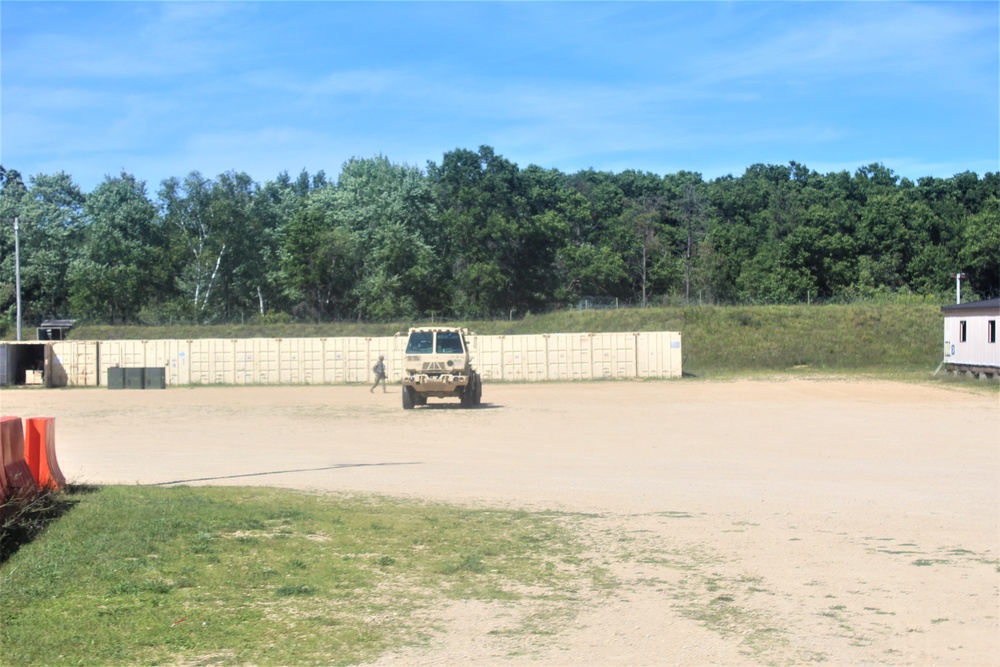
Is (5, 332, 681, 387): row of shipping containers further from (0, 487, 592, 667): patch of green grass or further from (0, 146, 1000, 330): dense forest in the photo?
(0, 487, 592, 667): patch of green grass

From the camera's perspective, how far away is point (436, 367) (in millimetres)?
31062

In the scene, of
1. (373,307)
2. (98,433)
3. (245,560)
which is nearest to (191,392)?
(98,433)

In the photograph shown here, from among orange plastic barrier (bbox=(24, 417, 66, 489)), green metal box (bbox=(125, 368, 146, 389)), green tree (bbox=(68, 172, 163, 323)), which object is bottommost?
green metal box (bbox=(125, 368, 146, 389))

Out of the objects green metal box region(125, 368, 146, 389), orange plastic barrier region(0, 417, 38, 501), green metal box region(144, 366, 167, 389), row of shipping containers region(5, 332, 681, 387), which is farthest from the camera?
row of shipping containers region(5, 332, 681, 387)

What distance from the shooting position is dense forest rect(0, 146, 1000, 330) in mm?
72000

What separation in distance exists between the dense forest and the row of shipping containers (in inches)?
759

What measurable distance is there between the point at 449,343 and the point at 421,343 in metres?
0.94

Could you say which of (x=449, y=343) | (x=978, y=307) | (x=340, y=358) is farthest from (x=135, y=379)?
(x=978, y=307)

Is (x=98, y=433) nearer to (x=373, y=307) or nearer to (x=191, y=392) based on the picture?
(x=191, y=392)

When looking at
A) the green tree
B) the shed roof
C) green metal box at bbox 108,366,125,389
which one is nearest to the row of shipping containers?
green metal box at bbox 108,366,125,389

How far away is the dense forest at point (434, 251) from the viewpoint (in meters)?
72.0

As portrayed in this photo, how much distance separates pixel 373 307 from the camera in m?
70.9

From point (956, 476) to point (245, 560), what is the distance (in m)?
12.2

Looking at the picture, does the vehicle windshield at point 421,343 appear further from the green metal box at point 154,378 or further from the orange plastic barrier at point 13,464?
the green metal box at point 154,378
